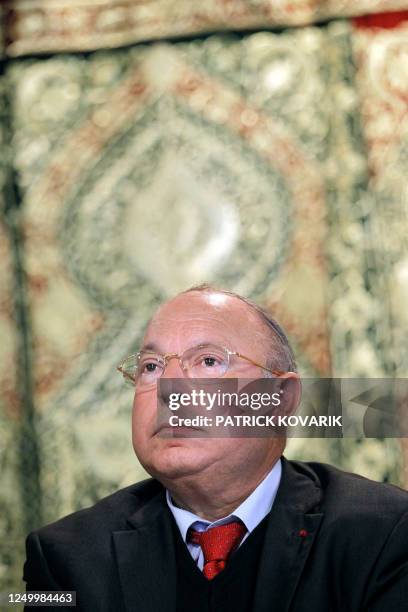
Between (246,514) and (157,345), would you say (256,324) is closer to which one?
(157,345)

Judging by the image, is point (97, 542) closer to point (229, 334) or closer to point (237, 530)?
point (237, 530)

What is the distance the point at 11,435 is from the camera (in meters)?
2.54

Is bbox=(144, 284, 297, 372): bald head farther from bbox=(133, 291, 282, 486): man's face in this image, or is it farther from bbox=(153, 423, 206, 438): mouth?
bbox=(153, 423, 206, 438): mouth

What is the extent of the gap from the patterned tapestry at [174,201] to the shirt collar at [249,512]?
59 cm

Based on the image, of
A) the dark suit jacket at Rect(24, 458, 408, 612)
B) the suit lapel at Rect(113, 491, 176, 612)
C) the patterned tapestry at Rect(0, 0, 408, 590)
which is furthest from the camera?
the patterned tapestry at Rect(0, 0, 408, 590)

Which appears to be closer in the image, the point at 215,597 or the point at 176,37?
the point at 215,597

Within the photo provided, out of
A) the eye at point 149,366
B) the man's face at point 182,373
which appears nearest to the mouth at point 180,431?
the man's face at point 182,373

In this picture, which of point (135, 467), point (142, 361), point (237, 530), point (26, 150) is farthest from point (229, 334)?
point (26, 150)

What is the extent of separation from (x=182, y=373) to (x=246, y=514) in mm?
283

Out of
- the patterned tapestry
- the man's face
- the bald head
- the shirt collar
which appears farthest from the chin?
the patterned tapestry

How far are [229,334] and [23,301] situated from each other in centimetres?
88

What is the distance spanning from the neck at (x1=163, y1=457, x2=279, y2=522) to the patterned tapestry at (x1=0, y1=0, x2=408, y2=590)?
24.2 inches

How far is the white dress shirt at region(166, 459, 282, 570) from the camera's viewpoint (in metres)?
1.85

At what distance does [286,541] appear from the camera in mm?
1751
